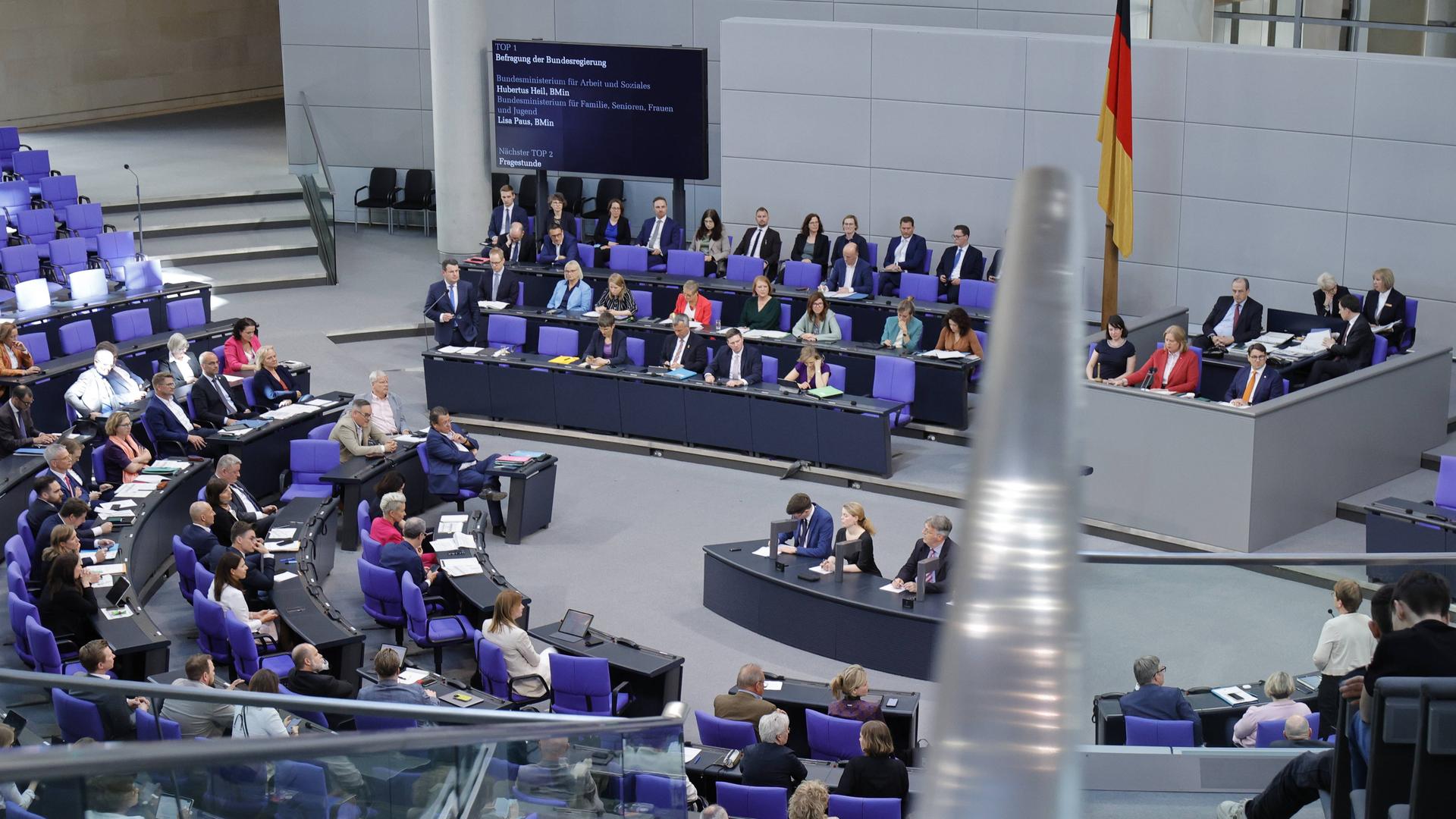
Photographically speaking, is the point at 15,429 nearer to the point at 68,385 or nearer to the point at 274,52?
the point at 68,385

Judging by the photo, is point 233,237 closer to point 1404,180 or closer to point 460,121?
point 460,121

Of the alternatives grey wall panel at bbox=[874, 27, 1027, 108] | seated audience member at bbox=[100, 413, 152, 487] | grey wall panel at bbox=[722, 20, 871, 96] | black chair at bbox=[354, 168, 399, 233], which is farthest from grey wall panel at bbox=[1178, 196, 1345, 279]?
black chair at bbox=[354, 168, 399, 233]

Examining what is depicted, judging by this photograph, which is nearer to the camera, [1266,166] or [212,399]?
[212,399]

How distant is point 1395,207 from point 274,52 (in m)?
21.2

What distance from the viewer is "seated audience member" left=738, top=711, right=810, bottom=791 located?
7547 millimetres

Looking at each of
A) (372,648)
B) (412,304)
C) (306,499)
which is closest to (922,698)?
(372,648)

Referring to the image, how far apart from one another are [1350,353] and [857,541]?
220 inches

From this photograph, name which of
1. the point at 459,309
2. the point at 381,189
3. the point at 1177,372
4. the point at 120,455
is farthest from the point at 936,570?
the point at 381,189

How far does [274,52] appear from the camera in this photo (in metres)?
28.8

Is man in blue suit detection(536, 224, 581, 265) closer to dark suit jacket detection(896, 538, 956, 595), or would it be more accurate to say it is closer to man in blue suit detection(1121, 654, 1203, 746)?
dark suit jacket detection(896, 538, 956, 595)

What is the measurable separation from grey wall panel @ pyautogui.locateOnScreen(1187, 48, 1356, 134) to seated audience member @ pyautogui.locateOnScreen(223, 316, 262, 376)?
A: 949 cm


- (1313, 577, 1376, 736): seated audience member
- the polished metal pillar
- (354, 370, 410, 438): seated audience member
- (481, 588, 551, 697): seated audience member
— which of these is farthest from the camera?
(354, 370, 410, 438): seated audience member

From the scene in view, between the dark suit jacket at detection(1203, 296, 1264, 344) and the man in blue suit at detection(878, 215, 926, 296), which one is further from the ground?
the man in blue suit at detection(878, 215, 926, 296)

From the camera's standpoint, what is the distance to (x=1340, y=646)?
4.93 m
